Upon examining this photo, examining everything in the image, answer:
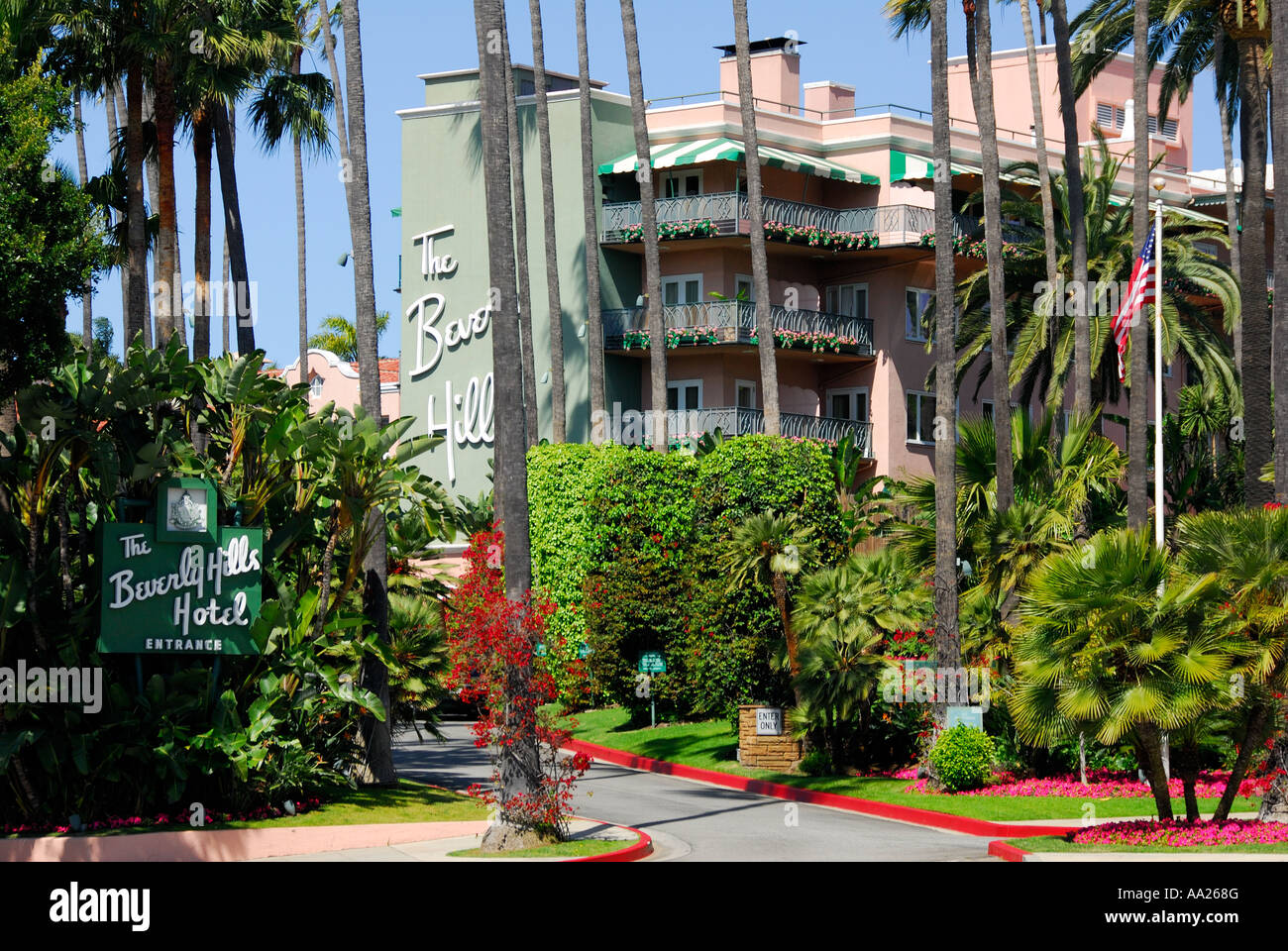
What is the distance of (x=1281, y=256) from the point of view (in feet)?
86.2

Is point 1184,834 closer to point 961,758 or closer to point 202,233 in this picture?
point 961,758

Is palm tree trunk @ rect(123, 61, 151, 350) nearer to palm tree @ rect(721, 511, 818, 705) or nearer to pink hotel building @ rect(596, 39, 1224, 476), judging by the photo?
palm tree @ rect(721, 511, 818, 705)

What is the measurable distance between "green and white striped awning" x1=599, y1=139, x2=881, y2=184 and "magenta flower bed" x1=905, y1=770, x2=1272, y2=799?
22839mm

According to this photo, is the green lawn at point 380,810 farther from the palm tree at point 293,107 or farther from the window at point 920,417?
the window at point 920,417

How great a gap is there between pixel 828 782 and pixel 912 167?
24729 millimetres

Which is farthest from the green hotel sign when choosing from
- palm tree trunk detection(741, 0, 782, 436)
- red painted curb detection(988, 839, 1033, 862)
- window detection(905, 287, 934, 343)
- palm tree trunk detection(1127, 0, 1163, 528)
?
window detection(905, 287, 934, 343)

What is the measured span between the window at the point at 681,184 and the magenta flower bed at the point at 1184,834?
32.0 meters

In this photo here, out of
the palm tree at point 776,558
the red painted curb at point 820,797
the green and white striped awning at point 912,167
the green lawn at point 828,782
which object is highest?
the green and white striped awning at point 912,167

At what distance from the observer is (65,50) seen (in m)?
27.1

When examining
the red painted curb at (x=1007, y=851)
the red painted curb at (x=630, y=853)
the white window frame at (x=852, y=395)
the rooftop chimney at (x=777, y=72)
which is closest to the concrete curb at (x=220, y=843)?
the red painted curb at (x=630, y=853)

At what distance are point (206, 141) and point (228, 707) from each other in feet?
46.5

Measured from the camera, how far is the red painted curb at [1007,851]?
681 inches

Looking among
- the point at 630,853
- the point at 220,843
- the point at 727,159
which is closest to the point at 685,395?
the point at 727,159

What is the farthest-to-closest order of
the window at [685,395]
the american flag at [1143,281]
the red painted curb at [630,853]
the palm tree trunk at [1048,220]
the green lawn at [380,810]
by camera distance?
the window at [685,395], the palm tree trunk at [1048,220], the american flag at [1143,281], the green lawn at [380,810], the red painted curb at [630,853]
